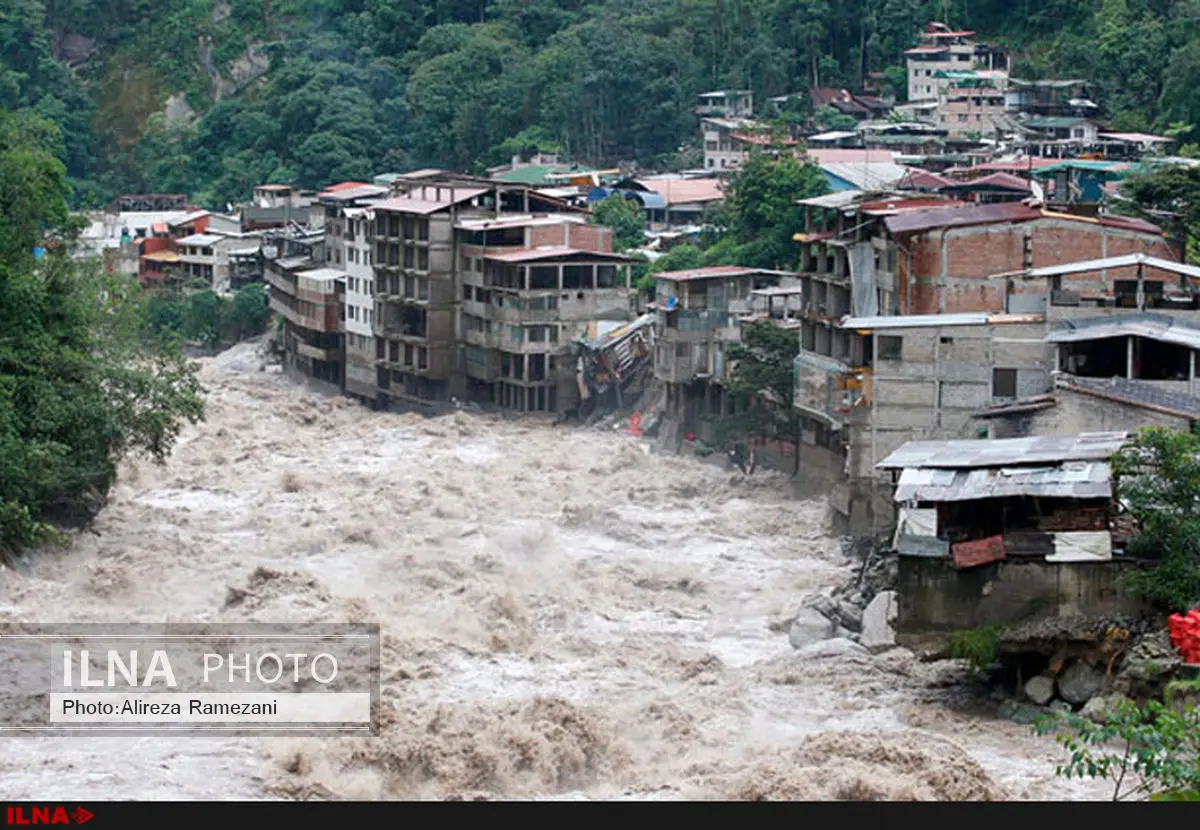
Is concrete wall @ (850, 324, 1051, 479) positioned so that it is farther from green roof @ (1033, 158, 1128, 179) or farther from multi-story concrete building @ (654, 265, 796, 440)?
green roof @ (1033, 158, 1128, 179)

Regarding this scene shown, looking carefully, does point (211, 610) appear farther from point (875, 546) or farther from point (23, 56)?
point (23, 56)

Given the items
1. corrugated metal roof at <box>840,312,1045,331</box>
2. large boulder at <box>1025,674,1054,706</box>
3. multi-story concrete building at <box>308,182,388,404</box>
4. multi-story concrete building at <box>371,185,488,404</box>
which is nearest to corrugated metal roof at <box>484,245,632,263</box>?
multi-story concrete building at <box>371,185,488,404</box>

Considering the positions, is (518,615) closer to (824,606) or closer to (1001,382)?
(824,606)

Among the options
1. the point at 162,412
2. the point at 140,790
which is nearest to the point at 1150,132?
the point at 162,412

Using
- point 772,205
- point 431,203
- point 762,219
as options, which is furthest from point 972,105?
point 431,203

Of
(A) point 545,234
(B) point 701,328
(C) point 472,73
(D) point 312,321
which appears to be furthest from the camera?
(C) point 472,73

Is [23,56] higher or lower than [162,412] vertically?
higher

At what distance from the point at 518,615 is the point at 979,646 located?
6.82 m

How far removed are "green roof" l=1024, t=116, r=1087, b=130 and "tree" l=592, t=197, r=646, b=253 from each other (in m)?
11.4

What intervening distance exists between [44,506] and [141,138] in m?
53.6

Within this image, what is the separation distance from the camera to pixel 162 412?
99.3 feet

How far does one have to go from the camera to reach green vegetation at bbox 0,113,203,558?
2738 cm

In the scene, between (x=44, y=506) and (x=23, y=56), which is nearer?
(x=44, y=506)

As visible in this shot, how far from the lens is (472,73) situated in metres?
70.5
